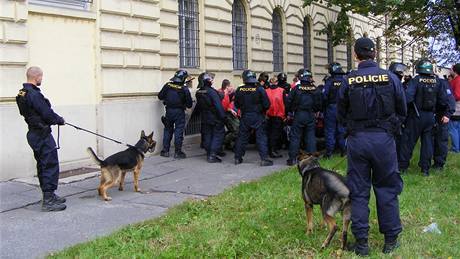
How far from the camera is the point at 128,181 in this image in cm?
944

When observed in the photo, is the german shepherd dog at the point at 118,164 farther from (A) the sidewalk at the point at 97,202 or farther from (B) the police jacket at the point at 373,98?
(B) the police jacket at the point at 373,98

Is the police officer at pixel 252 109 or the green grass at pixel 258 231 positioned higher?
the police officer at pixel 252 109

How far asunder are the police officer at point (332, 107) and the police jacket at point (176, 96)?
9.61 ft

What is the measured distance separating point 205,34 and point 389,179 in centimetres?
1009

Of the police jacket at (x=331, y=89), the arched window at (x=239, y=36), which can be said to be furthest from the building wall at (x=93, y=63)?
the police jacket at (x=331, y=89)

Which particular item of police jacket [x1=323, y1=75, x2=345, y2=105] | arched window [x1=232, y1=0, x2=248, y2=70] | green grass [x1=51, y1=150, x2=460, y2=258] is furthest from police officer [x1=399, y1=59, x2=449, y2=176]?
arched window [x1=232, y1=0, x2=248, y2=70]

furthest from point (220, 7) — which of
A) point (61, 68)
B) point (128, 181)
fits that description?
point (128, 181)

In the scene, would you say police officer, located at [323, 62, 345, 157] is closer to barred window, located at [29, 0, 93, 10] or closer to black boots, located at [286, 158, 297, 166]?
black boots, located at [286, 158, 297, 166]

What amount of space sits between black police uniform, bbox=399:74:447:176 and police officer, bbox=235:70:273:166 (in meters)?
2.77

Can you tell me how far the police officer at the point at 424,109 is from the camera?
9.23 meters

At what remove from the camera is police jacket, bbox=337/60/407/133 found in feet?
17.5

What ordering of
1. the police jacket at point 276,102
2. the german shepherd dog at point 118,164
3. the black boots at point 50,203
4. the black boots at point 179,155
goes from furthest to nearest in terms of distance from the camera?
the black boots at point 179,155 < the police jacket at point 276,102 < the german shepherd dog at point 118,164 < the black boots at point 50,203

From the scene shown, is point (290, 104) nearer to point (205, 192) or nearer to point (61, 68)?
point (205, 192)

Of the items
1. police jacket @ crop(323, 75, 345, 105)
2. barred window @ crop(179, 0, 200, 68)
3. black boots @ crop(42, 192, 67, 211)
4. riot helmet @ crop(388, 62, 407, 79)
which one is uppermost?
barred window @ crop(179, 0, 200, 68)
